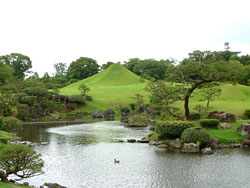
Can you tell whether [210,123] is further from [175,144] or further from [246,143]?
[175,144]

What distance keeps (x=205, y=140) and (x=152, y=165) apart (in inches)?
320

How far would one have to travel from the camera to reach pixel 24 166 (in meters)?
15.7

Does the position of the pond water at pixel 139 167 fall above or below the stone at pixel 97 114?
below

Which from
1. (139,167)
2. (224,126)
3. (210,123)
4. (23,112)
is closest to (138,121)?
(210,123)

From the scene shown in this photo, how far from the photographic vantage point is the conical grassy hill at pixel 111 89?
88.7 metres

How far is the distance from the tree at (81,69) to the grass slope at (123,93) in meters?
12.3

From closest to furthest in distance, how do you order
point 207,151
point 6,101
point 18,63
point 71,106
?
point 207,151 < point 6,101 < point 71,106 < point 18,63

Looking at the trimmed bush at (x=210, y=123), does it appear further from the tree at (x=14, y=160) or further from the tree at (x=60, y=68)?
the tree at (x=60, y=68)

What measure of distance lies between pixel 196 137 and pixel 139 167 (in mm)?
8486

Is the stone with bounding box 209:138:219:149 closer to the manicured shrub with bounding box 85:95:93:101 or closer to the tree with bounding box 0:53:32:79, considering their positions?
the manicured shrub with bounding box 85:95:93:101

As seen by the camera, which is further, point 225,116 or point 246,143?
point 225,116

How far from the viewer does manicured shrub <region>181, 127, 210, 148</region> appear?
89.8ft

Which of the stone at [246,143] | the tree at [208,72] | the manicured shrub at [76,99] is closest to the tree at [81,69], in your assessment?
the manicured shrub at [76,99]

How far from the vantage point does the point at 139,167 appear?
21.3 meters
